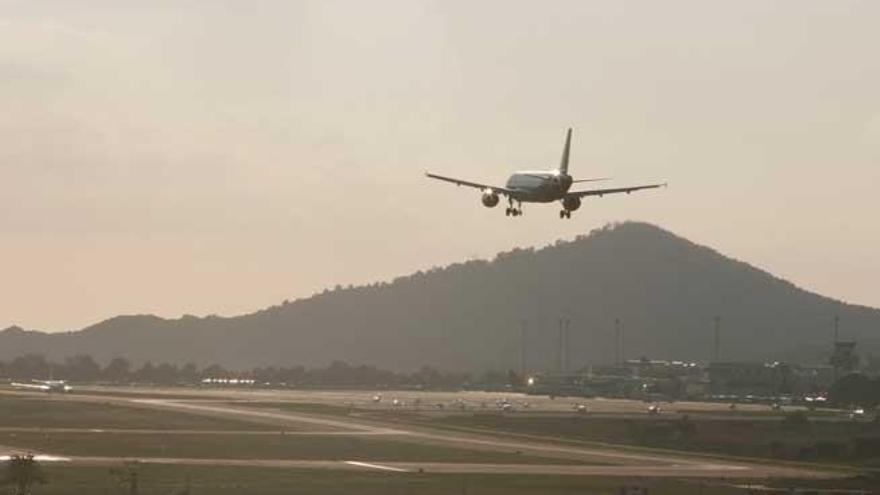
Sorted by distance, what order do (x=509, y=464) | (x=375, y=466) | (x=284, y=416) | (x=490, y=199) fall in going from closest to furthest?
(x=490, y=199) < (x=375, y=466) < (x=509, y=464) < (x=284, y=416)

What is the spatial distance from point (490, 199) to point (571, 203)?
372 centimetres

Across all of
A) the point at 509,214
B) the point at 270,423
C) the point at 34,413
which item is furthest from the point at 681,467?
the point at 34,413

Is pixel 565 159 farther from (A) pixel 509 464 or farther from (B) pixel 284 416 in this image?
(B) pixel 284 416

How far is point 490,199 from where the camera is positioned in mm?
86000

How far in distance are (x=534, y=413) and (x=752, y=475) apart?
3133 inches

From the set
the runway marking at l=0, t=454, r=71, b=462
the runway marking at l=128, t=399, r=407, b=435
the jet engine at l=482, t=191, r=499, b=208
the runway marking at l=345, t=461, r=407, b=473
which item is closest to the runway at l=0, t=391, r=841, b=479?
the runway marking at l=345, t=461, r=407, b=473

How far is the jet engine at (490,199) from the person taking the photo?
280ft

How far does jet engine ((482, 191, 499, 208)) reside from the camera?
3364 inches

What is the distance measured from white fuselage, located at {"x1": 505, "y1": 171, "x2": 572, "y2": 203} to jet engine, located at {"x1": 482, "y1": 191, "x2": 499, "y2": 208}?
0.92m

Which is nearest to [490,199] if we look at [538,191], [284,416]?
[538,191]

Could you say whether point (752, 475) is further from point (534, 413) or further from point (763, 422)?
point (534, 413)

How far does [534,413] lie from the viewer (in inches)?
7549

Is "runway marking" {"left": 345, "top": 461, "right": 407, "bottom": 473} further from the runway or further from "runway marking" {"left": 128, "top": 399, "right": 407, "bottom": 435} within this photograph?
"runway marking" {"left": 128, "top": 399, "right": 407, "bottom": 435}

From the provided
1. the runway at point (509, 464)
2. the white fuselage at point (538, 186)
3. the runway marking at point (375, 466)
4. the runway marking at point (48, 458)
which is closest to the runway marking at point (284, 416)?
the runway at point (509, 464)
